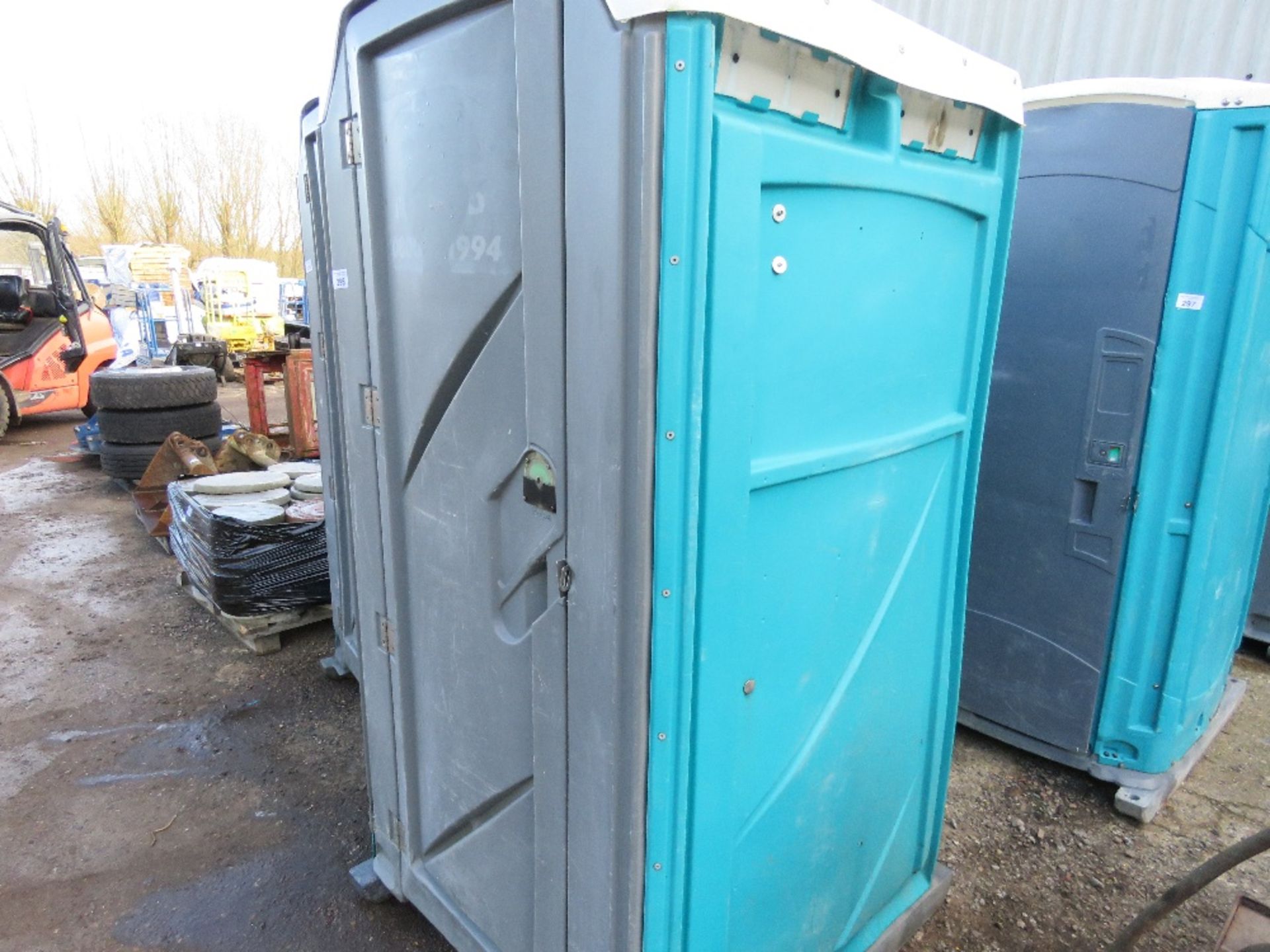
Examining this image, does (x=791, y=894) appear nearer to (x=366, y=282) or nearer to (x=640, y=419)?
(x=640, y=419)

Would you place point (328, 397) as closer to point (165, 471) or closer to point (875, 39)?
point (875, 39)

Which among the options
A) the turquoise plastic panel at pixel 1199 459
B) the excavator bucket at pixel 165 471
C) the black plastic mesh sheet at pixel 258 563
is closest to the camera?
the turquoise plastic panel at pixel 1199 459

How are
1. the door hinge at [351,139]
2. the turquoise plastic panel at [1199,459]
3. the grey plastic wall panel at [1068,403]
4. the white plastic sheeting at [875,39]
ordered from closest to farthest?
the white plastic sheeting at [875,39] < the door hinge at [351,139] < the turquoise plastic panel at [1199,459] < the grey plastic wall panel at [1068,403]

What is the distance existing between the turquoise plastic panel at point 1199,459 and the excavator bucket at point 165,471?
5.24 metres

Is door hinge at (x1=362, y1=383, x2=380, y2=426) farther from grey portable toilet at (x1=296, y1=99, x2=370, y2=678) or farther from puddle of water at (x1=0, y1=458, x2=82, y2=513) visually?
puddle of water at (x1=0, y1=458, x2=82, y2=513)

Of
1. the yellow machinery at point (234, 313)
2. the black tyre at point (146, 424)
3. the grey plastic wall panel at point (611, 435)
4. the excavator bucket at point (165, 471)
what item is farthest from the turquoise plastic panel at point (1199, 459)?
the yellow machinery at point (234, 313)

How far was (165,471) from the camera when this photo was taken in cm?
552

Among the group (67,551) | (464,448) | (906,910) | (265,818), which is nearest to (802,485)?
(464,448)

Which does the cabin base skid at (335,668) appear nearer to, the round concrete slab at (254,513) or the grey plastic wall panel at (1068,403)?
the round concrete slab at (254,513)

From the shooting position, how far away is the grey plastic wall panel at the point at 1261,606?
371 centimetres

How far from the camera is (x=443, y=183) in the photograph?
4.54ft

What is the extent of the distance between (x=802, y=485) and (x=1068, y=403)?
1.61 metres

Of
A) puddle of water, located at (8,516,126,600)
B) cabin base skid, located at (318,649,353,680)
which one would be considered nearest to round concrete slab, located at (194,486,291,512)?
cabin base skid, located at (318,649,353,680)

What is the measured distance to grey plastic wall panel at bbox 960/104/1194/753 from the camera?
89.5 inches
